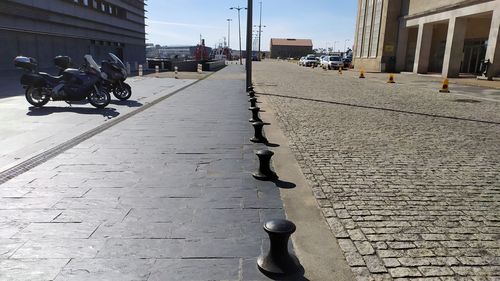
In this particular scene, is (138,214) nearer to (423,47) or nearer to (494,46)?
(494,46)

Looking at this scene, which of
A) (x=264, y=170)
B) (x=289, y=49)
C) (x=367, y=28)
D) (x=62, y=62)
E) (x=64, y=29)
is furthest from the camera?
(x=289, y=49)

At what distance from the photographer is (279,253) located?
2.98 metres

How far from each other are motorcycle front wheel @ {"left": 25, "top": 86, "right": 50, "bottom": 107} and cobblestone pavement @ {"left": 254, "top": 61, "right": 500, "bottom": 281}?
6816 mm

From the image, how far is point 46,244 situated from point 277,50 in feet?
498

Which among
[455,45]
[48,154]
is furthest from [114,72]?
[455,45]

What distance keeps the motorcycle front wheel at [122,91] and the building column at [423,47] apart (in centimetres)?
3047

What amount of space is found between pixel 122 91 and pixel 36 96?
2925 millimetres

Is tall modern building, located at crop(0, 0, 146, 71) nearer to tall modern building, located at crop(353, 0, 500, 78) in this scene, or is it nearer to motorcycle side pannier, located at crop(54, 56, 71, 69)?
motorcycle side pannier, located at crop(54, 56, 71, 69)

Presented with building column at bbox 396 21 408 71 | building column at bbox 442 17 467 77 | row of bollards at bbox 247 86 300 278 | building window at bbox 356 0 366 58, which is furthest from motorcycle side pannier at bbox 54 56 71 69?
building window at bbox 356 0 366 58

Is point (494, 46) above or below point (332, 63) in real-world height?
above

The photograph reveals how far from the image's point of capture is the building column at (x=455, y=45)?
29.9m

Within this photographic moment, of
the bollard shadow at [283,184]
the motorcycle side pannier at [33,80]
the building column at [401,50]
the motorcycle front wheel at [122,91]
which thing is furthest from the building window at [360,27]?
the bollard shadow at [283,184]

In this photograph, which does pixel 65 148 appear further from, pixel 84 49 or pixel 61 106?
pixel 84 49

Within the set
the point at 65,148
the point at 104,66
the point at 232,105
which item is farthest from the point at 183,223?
the point at 104,66
